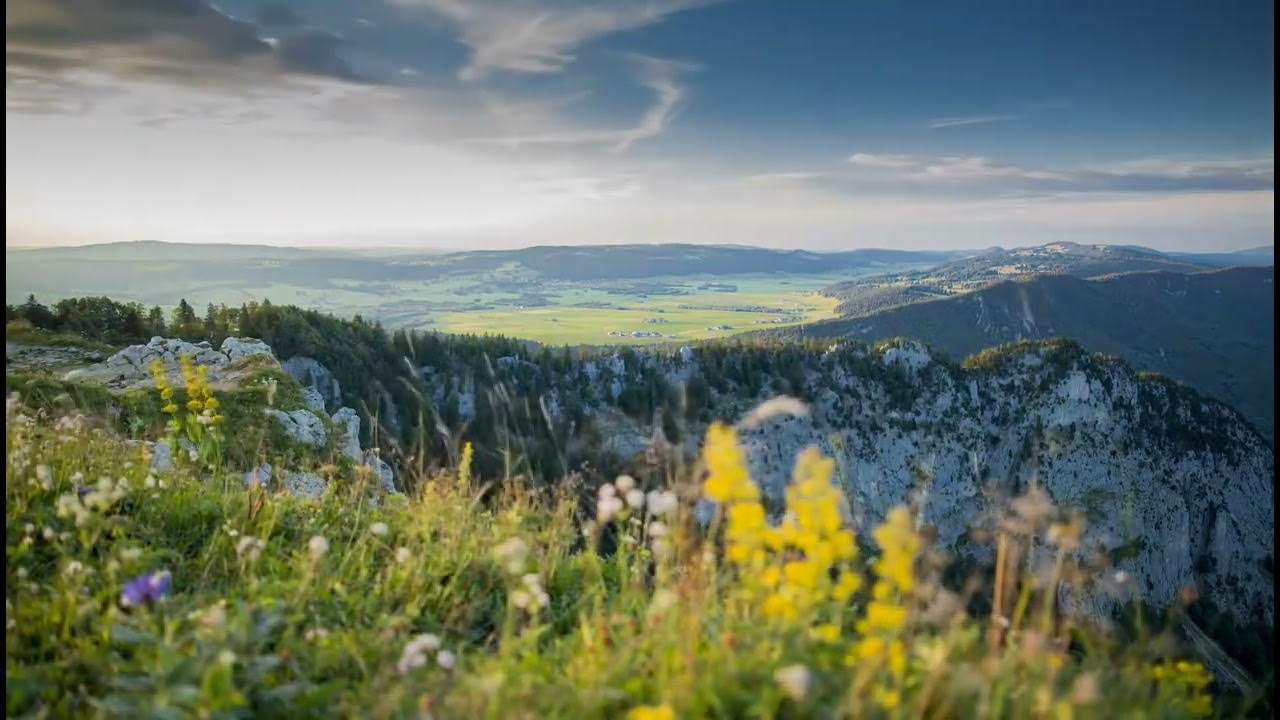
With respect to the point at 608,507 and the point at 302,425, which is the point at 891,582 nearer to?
the point at 608,507

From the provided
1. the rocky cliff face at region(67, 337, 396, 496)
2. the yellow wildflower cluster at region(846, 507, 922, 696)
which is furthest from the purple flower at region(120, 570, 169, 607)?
the rocky cliff face at region(67, 337, 396, 496)

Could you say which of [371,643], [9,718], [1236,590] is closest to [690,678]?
[371,643]

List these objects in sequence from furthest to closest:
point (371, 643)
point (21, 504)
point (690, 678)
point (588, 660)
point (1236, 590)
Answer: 1. point (1236, 590)
2. point (21, 504)
3. point (371, 643)
4. point (588, 660)
5. point (690, 678)

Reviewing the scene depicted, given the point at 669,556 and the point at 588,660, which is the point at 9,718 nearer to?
the point at 588,660

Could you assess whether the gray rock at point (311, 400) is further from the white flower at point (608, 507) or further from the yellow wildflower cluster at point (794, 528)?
the yellow wildflower cluster at point (794, 528)

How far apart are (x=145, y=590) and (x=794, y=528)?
424 cm

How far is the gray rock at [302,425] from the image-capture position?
1683cm

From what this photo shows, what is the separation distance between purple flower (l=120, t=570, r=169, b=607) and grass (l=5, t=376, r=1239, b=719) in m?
0.04

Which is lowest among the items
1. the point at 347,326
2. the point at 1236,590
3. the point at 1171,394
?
the point at 1236,590

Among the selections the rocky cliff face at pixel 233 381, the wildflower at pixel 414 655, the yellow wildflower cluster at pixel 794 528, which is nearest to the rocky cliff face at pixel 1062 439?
the rocky cliff face at pixel 233 381

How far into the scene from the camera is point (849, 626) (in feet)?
18.8

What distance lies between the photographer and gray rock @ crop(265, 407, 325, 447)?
55.2ft

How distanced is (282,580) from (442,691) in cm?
261

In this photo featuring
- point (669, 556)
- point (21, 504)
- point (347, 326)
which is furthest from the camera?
point (347, 326)
